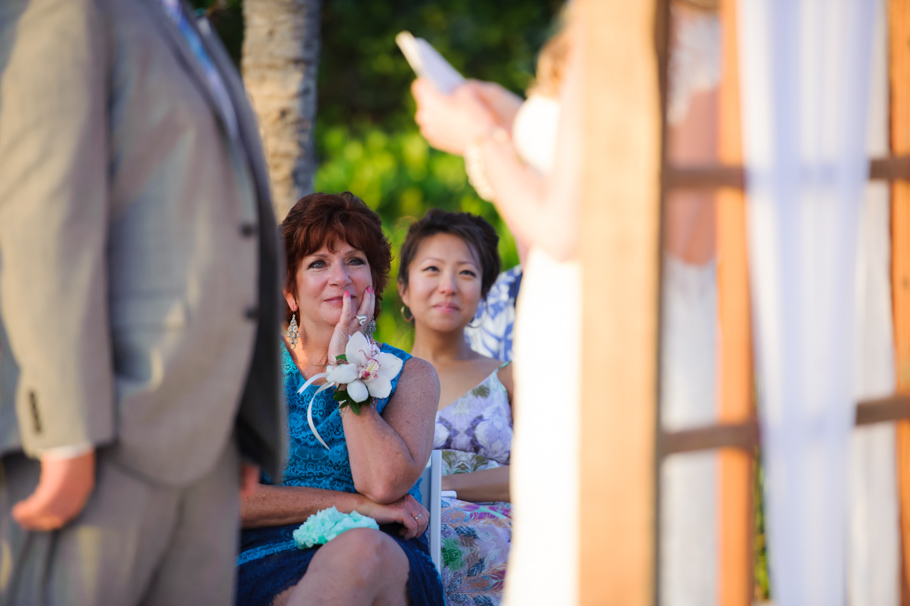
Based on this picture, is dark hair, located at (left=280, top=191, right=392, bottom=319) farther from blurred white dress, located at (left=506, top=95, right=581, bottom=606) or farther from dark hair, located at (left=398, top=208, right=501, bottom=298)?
blurred white dress, located at (left=506, top=95, right=581, bottom=606)

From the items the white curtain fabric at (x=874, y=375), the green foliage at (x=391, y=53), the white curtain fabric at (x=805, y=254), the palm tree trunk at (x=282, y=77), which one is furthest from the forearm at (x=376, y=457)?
the green foliage at (x=391, y=53)

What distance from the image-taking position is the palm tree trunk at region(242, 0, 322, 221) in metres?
4.94

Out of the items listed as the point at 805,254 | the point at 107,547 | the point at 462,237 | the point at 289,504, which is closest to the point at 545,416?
the point at 805,254

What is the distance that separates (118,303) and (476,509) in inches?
88.8

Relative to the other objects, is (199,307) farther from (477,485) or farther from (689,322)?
(477,485)

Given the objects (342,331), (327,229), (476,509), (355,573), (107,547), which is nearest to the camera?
(107,547)

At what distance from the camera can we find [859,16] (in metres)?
2.10

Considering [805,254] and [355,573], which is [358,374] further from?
[805,254]

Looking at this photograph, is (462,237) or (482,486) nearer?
(482,486)

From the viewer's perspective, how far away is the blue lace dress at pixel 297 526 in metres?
2.72

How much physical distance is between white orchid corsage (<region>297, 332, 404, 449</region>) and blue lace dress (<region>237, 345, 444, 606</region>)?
3.0 inches

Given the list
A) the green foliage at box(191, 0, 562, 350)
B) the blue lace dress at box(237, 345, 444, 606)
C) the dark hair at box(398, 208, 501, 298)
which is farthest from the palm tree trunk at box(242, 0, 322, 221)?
the green foliage at box(191, 0, 562, 350)

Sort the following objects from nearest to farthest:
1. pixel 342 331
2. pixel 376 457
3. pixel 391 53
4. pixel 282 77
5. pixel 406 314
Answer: pixel 376 457 → pixel 342 331 → pixel 406 314 → pixel 282 77 → pixel 391 53

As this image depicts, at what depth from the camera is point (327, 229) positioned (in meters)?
3.25
